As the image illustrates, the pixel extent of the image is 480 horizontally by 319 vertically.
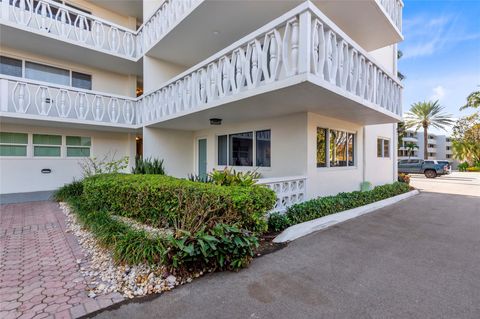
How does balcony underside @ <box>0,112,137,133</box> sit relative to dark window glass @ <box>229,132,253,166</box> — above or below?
above

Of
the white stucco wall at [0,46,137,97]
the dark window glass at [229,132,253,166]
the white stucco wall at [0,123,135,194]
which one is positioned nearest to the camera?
the dark window glass at [229,132,253,166]

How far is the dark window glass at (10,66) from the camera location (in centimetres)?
880

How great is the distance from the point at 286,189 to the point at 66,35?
9807mm

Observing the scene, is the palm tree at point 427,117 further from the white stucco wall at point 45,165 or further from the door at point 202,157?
the white stucco wall at point 45,165

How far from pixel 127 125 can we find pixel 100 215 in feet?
17.2

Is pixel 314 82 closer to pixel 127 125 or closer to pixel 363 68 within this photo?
pixel 363 68

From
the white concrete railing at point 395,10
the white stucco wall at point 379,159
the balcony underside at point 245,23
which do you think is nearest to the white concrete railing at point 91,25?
the balcony underside at point 245,23

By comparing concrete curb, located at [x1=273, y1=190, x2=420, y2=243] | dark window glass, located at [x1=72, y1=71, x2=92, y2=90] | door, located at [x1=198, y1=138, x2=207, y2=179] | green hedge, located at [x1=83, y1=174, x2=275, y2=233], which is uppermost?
dark window glass, located at [x1=72, y1=71, x2=92, y2=90]

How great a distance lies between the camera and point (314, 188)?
22.7 ft

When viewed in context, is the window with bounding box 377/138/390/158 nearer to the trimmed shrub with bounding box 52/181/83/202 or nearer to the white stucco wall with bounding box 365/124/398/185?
the white stucco wall with bounding box 365/124/398/185

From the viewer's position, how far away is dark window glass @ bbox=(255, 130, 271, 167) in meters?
7.93

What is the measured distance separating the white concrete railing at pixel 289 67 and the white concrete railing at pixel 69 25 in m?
3.97

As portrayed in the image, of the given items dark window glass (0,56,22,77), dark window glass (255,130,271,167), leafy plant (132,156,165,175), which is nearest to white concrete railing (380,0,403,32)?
dark window glass (255,130,271,167)

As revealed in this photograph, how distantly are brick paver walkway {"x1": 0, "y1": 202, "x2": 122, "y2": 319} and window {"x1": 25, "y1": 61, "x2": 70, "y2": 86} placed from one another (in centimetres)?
625
